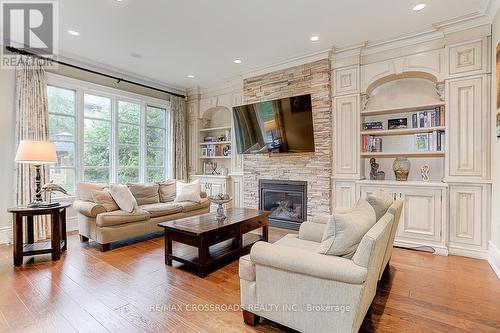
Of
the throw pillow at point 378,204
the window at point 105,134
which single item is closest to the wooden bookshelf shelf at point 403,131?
Answer: the throw pillow at point 378,204

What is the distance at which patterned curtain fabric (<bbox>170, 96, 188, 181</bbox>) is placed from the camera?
20.9 feet

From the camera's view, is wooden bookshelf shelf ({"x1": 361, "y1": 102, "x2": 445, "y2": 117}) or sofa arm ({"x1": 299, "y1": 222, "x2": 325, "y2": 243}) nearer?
sofa arm ({"x1": 299, "y1": 222, "x2": 325, "y2": 243})

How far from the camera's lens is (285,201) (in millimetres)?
5031

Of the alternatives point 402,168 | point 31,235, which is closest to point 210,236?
point 31,235

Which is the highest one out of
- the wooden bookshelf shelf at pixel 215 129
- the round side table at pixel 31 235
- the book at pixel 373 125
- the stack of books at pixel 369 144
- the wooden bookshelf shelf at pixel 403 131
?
the wooden bookshelf shelf at pixel 215 129

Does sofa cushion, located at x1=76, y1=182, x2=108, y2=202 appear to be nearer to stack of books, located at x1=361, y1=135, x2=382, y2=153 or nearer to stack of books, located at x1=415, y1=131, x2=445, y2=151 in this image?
stack of books, located at x1=361, y1=135, x2=382, y2=153

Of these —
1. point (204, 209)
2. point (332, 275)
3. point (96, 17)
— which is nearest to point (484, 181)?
point (332, 275)

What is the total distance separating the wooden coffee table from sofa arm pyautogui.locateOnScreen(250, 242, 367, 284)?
1179 mm

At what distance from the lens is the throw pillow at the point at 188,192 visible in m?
4.91

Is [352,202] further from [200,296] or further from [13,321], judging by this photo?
[13,321]

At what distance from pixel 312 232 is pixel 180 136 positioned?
15.1 ft

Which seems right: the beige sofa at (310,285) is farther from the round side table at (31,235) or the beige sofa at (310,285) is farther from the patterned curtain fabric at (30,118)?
the patterned curtain fabric at (30,118)

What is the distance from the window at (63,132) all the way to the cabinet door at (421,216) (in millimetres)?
5411

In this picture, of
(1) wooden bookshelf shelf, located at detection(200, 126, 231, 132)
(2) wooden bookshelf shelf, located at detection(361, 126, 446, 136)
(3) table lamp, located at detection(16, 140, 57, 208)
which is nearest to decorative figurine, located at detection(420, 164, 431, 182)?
(2) wooden bookshelf shelf, located at detection(361, 126, 446, 136)
